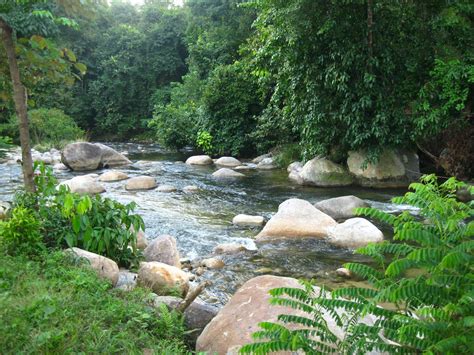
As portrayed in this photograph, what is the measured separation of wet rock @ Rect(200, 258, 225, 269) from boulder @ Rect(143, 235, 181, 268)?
46cm

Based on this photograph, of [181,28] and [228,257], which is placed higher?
[181,28]

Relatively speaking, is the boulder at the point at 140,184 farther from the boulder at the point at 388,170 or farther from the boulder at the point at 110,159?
the boulder at the point at 388,170

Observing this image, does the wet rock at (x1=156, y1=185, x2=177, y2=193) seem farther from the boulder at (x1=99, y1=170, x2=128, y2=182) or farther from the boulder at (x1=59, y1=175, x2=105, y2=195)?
the boulder at (x1=99, y1=170, x2=128, y2=182)

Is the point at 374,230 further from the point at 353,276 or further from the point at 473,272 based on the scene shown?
the point at 473,272

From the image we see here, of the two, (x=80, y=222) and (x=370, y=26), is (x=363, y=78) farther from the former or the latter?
(x=80, y=222)

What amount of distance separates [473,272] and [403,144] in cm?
1008

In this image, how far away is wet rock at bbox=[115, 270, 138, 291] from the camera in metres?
4.37

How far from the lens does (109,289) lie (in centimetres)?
408

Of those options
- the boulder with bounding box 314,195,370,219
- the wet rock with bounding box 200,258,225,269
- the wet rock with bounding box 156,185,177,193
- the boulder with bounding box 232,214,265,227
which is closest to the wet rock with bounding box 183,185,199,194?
the wet rock with bounding box 156,185,177,193

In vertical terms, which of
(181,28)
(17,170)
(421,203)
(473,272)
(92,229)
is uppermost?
(181,28)

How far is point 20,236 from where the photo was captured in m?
4.29

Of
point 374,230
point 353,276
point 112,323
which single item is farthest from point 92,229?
point 374,230

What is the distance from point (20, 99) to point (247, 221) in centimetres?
472

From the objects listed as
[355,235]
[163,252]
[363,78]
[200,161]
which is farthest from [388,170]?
[163,252]
